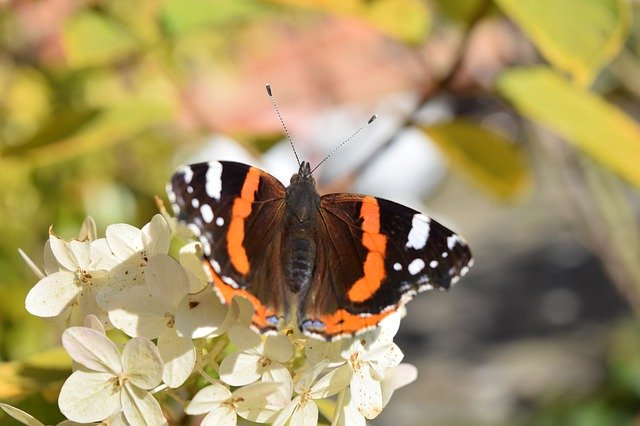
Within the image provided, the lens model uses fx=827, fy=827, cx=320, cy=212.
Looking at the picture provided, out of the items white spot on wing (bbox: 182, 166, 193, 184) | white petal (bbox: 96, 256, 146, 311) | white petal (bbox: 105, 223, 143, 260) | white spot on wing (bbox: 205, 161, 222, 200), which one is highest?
white spot on wing (bbox: 182, 166, 193, 184)

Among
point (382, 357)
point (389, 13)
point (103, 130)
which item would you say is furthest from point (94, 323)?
point (389, 13)

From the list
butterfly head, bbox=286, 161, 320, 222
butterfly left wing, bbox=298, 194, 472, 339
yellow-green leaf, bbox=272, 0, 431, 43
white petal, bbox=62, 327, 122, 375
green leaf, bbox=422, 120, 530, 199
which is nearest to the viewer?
white petal, bbox=62, 327, 122, 375

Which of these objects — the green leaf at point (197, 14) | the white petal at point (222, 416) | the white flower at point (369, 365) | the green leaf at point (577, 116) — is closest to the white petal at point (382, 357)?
the white flower at point (369, 365)

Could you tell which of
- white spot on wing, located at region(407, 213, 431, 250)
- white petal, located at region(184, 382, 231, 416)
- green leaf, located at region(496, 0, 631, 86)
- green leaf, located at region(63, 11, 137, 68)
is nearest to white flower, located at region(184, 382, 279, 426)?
white petal, located at region(184, 382, 231, 416)

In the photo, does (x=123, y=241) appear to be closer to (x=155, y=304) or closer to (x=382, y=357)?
(x=155, y=304)

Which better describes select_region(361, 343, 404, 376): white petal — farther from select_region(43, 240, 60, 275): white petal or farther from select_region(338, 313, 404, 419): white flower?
select_region(43, 240, 60, 275): white petal
